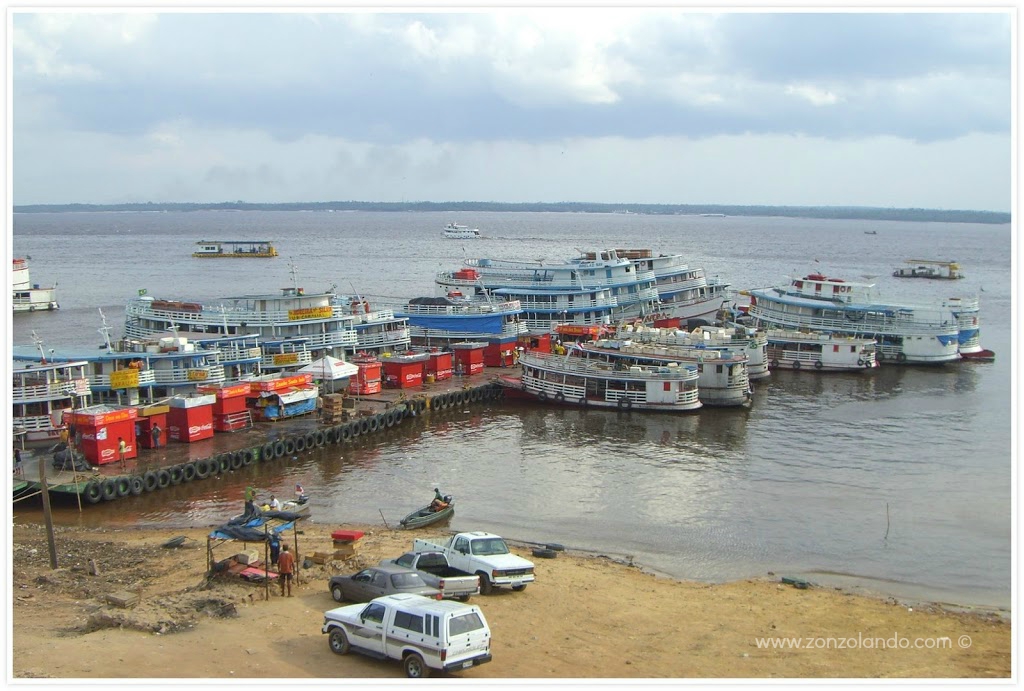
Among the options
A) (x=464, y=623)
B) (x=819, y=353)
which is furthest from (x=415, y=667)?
(x=819, y=353)

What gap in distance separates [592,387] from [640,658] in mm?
34348

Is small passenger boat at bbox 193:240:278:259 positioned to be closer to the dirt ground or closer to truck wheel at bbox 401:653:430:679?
the dirt ground

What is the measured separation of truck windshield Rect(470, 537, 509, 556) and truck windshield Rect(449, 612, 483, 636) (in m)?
6.49

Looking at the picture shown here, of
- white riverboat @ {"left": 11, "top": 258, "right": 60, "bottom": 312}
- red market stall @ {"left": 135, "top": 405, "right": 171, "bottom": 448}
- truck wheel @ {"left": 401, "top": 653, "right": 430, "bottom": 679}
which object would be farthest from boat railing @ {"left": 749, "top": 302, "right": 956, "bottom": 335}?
white riverboat @ {"left": 11, "top": 258, "right": 60, "bottom": 312}

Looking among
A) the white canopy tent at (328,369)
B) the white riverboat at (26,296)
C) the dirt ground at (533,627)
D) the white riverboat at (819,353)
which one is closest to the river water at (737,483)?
the white riverboat at (819,353)

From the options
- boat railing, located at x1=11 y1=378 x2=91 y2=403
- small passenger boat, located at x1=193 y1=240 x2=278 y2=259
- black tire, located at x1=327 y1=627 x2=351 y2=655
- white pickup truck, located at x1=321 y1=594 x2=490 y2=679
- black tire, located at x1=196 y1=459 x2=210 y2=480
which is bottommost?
black tire, located at x1=196 y1=459 x2=210 y2=480

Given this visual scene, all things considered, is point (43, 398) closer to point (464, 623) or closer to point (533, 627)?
point (533, 627)

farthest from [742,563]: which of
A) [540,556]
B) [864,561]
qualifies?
[540,556]

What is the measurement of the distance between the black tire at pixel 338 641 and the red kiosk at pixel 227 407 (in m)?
25.0

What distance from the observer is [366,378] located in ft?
175

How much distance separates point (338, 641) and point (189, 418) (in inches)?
940

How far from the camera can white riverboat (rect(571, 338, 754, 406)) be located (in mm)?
54531

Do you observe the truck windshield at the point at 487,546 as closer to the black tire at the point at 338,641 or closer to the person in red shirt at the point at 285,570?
the person in red shirt at the point at 285,570

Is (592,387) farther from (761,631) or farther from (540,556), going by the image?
(761,631)
